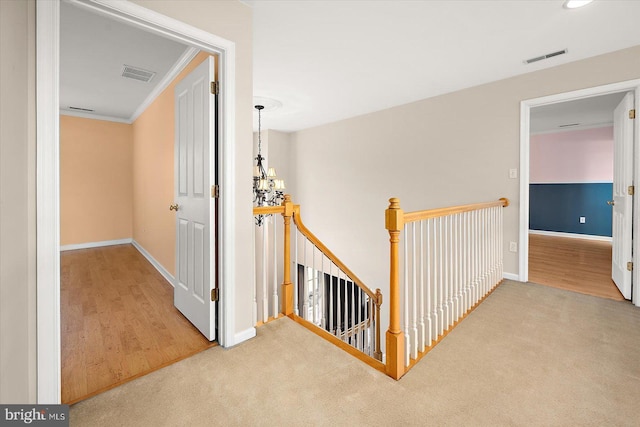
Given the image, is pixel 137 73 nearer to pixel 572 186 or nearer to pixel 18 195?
pixel 18 195

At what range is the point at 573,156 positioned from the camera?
245 inches

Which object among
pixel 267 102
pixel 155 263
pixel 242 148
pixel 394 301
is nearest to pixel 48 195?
pixel 242 148

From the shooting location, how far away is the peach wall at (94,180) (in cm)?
502

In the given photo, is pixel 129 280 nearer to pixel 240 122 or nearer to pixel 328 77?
pixel 240 122

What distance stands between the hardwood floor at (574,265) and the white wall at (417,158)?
2.01 feet

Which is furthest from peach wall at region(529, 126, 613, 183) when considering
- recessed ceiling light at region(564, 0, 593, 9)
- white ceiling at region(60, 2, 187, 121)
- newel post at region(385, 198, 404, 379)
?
white ceiling at region(60, 2, 187, 121)

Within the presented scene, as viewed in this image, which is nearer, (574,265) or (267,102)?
(574,265)

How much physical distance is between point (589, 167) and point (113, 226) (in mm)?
9708

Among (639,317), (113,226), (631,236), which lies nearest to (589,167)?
(631,236)

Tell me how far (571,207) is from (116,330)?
818 centimetres

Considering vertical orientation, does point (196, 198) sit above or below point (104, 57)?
below

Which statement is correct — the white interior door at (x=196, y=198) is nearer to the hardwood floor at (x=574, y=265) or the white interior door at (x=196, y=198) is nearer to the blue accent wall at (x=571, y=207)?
the hardwood floor at (x=574, y=265)

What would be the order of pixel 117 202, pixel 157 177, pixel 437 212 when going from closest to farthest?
pixel 437 212 < pixel 157 177 < pixel 117 202
